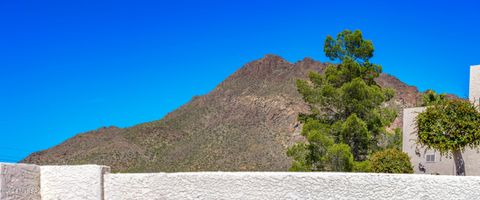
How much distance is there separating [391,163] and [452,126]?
6.69 feet

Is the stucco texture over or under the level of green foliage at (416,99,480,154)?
under

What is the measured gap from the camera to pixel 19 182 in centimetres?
812

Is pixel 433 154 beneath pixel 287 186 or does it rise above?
above

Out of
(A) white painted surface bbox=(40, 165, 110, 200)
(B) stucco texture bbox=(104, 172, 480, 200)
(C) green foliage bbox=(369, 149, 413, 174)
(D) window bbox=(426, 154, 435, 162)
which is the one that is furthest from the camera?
(D) window bbox=(426, 154, 435, 162)

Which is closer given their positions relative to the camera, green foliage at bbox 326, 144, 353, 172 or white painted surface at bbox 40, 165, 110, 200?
white painted surface at bbox 40, 165, 110, 200

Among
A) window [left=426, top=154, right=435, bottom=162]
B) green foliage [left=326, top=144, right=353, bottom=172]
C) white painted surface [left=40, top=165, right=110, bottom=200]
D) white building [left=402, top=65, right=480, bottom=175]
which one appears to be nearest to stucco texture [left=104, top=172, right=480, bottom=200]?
white painted surface [left=40, top=165, right=110, bottom=200]

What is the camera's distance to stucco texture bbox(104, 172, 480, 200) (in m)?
7.39

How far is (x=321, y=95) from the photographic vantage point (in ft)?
100

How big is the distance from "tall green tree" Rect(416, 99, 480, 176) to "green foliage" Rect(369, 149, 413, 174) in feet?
2.86

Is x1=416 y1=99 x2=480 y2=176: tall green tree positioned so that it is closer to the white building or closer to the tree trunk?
the tree trunk

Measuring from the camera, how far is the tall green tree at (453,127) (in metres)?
18.7

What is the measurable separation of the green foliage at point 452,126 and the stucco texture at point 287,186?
11.9 m

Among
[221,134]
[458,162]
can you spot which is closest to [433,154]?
[458,162]

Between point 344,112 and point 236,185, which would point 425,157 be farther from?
point 236,185
